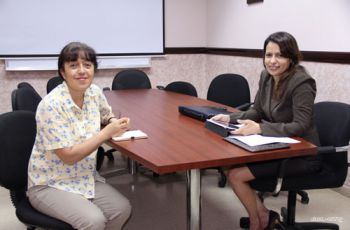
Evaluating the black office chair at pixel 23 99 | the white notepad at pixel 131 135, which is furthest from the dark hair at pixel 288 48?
the black office chair at pixel 23 99

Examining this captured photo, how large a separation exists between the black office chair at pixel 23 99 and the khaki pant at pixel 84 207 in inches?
35.5

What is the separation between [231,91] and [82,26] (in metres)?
2.10

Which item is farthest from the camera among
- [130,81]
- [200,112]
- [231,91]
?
[130,81]

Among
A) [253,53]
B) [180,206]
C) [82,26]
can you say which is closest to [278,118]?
[180,206]

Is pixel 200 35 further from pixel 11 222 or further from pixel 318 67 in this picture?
pixel 11 222

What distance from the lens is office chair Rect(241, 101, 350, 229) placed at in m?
1.94

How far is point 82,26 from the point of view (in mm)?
4555

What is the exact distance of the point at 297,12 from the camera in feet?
11.0

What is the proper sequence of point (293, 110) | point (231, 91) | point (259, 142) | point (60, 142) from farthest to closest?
point (231, 91), point (293, 110), point (259, 142), point (60, 142)

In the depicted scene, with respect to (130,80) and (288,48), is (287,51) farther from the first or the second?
(130,80)

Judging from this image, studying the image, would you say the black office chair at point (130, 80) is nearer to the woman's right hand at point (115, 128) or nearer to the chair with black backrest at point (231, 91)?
the chair with black backrest at point (231, 91)

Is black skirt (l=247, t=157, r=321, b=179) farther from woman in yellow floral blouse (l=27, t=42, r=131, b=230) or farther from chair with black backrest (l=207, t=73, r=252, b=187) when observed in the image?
chair with black backrest (l=207, t=73, r=252, b=187)

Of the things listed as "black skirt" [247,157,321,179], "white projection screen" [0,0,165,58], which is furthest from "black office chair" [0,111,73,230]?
"white projection screen" [0,0,165,58]

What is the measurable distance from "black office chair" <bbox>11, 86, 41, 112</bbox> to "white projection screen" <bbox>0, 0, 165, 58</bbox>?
6.44ft
